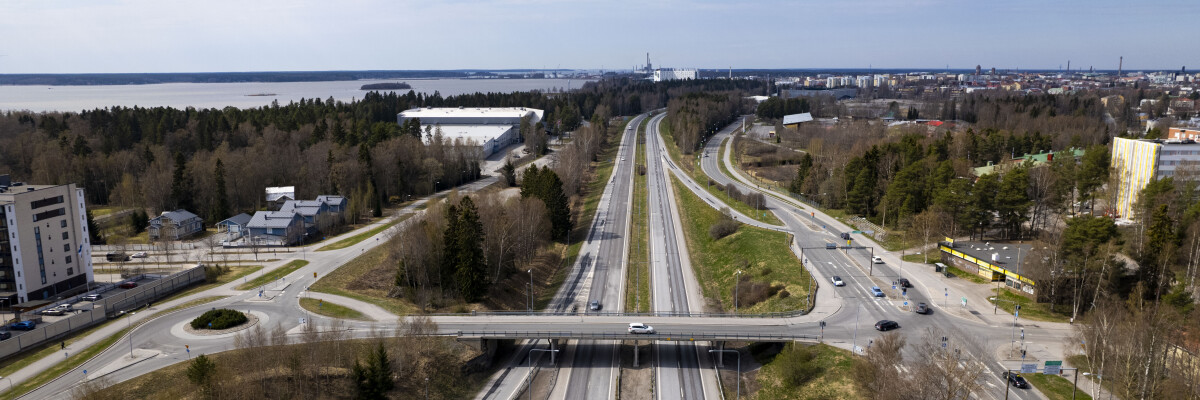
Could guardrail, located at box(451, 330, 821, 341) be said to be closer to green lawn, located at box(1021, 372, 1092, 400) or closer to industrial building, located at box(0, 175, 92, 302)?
green lawn, located at box(1021, 372, 1092, 400)

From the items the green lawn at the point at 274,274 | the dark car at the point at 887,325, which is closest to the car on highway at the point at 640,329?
the dark car at the point at 887,325

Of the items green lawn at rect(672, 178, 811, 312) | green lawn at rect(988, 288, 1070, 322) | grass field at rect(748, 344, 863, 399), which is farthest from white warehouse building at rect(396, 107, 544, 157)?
grass field at rect(748, 344, 863, 399)

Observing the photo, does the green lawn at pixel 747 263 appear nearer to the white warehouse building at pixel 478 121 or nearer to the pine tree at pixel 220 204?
the pine tree at pixel 220 204

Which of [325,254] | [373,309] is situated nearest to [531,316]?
[373,309]

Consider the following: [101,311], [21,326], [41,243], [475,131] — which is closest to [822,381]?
[101,311]

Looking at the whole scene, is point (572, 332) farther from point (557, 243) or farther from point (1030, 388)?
point (557, 243)

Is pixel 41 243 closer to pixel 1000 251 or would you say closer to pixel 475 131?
pixel 1000 251
